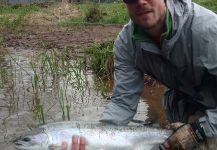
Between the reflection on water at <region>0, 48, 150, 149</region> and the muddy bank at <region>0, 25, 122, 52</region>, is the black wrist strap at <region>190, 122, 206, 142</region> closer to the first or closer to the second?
the reflection on water at <region>0, 48, 150, 149</region>

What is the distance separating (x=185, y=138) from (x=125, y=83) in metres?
0.74

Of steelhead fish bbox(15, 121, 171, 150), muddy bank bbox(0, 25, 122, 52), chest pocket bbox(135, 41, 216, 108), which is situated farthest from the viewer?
muddy bank bbox(0, 25, 122, 52)

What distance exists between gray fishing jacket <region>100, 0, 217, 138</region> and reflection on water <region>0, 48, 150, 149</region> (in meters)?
1.33

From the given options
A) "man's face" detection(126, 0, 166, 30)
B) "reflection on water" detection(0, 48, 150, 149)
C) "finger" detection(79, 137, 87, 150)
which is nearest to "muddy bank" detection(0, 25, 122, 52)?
"reflection on water" detection(0, 48, 150, 149)

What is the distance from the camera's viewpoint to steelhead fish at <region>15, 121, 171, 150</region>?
351 cm

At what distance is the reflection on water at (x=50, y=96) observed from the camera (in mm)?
5867

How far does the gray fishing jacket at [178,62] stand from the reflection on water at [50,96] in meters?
1.33

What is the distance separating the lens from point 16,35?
13289 millimetres

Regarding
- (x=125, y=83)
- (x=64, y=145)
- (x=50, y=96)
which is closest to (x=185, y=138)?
(x=125, y=83)

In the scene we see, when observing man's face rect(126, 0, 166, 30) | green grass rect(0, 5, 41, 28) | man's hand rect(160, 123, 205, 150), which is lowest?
green grass rect(0, 5, 41, 28)

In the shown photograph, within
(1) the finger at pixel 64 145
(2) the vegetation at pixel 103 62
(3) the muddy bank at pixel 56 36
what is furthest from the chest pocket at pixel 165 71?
(3) the muddy bank at pixel 56 36

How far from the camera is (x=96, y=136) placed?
144 inches

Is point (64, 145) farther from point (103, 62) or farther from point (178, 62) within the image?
point (103, 62)

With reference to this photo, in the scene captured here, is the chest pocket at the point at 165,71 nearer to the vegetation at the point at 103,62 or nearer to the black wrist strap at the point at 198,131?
the black wrist strap at the point at 198,131
